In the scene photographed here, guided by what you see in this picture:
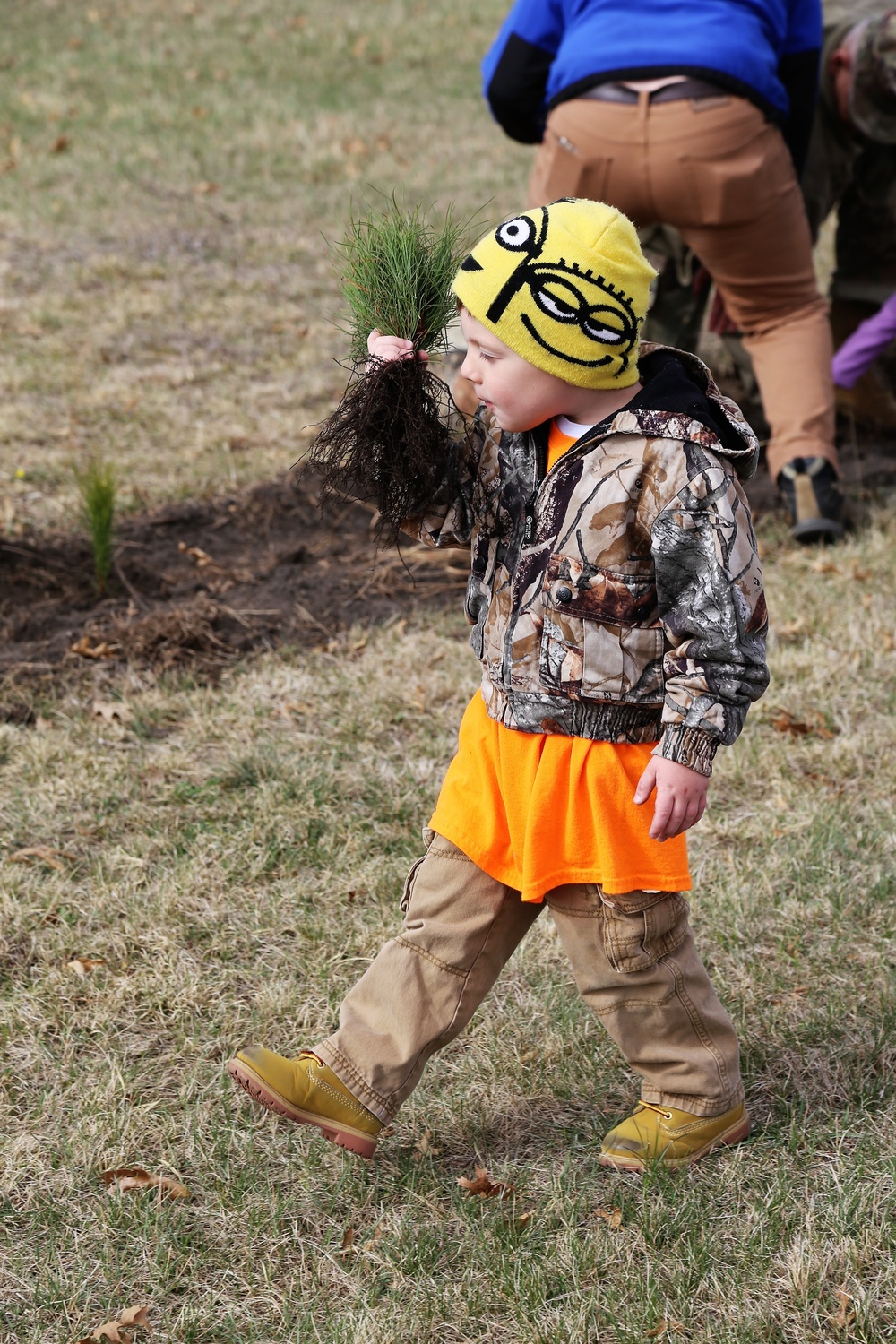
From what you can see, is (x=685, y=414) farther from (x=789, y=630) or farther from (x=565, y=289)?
(x=789, y=630)

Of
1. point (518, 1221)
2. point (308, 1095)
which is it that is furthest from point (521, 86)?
point (518, 1221)

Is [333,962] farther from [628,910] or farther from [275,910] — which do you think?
[628,910]

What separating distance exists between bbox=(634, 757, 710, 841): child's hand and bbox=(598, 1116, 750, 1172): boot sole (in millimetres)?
727

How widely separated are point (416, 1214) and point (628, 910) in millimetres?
714

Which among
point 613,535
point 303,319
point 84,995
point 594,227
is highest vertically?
point 594,227

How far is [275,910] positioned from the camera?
331cm

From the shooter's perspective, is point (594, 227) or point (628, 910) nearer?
point (594, 227)

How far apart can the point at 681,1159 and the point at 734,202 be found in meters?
3.41

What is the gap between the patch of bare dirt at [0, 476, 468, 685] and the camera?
14.6 ft

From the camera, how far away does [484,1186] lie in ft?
8.43

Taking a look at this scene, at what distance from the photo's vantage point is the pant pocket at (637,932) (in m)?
2.36

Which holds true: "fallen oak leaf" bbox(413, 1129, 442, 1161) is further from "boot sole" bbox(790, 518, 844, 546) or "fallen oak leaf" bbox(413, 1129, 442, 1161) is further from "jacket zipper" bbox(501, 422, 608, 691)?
"boot sole" bbox(790, 518, 844, 546)

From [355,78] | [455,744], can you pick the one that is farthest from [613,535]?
[355,78]

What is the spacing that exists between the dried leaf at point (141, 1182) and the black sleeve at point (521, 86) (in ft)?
13.3
